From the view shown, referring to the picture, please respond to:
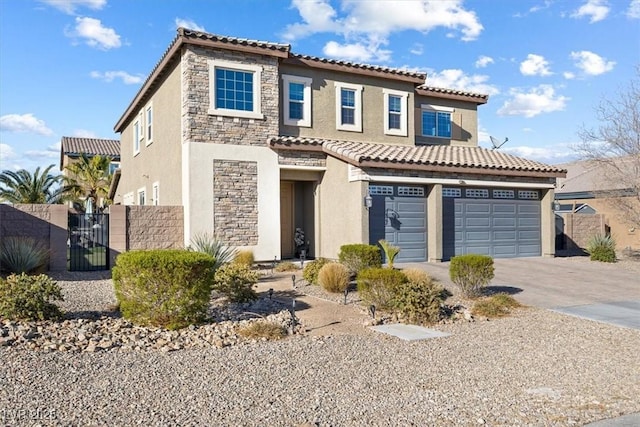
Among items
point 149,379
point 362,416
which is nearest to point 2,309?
point 149,379

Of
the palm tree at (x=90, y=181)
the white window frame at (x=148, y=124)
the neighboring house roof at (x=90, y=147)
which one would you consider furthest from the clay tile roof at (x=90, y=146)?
the white window frame at (x=148, y=124)

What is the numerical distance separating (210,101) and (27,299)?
33.4ft

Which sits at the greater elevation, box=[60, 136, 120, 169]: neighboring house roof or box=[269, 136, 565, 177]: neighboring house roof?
box=[60, 136, 120, 169]: neighboring house roof

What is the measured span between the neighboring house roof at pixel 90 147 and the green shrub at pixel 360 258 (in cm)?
3787

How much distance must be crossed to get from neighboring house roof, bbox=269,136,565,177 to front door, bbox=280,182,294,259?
231 centimetres

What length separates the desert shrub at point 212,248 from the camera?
14054mm

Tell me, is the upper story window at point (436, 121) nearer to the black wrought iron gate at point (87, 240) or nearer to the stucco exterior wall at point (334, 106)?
the stucco exterior wall at point (334, 106)

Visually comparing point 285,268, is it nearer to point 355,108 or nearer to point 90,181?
point 355,108

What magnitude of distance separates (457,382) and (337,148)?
12661mm

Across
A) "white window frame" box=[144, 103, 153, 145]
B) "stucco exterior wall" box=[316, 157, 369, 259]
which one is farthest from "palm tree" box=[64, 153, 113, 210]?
"stucco exterior wall" box=[316, 157, 369, 259]

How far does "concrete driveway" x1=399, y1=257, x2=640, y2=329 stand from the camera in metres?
11.5

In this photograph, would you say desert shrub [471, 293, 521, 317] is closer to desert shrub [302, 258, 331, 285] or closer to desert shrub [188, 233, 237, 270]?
desert shrub [302, 258, 331, 285]

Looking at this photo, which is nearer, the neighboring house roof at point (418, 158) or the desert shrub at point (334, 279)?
the desert shrub at point (334, 279)

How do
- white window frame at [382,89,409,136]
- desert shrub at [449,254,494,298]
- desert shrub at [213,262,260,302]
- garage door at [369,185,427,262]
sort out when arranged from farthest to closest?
1. white window frame at [382,89,409,136]
2. garage door at [369,185,427,262]
3. desert shrub at [449,254,494,298]
4. desert shrub at [213,262,260,302]
